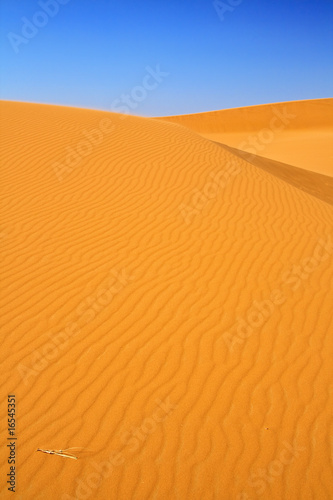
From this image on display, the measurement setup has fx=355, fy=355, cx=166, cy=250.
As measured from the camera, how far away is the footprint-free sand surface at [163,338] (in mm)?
2691

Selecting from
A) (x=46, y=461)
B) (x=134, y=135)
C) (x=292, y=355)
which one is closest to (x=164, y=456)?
(x=46, y=461)

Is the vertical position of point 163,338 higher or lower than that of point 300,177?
lower

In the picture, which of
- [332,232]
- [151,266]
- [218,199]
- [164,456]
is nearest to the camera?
[164,456]

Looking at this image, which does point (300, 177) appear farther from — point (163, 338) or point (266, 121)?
point (266, 121)

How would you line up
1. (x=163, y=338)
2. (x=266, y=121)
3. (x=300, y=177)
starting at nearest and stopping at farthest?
(x=163, y=338), (x=300, y=177), (x=266, y=121)

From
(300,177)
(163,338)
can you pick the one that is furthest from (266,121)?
(163,338)

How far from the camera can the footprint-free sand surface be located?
2.69 m

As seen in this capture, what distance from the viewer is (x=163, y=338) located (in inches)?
147

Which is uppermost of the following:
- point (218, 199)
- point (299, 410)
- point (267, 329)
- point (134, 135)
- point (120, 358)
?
point (134, 135)

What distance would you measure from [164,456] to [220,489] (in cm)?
47

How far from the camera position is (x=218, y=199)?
7016 mm

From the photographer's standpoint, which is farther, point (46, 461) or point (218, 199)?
point (218, 199)

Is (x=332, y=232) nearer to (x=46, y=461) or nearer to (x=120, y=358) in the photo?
(x=120, y=358)

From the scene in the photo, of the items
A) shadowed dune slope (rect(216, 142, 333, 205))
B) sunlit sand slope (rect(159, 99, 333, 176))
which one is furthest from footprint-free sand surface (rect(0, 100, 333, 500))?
sunlit sand slope (rect(159, 99, 333, 176))
